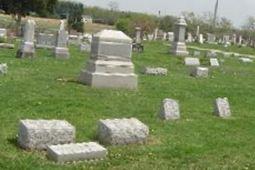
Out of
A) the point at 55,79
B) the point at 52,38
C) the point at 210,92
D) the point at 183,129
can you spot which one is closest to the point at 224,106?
the point at 183,129

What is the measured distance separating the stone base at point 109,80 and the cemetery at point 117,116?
0.09ft

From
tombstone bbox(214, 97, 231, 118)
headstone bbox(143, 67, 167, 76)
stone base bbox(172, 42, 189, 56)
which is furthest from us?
stone base bbox(172, 42, 189, 56)

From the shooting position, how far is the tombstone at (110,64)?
51.7ft

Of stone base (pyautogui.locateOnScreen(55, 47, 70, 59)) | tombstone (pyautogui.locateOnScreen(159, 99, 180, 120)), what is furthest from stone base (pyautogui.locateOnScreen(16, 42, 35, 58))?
tombstone (pyautogui.locateOnScreen(159, 99, 180, 120))

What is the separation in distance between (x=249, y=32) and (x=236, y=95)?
70000 millimetres

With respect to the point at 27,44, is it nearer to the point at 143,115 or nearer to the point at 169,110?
the point at 143,115

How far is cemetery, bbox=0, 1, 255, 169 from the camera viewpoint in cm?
831

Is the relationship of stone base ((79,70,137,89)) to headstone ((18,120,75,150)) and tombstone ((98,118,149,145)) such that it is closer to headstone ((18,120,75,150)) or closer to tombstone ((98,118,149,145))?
tombstone ((98,118,149,145))

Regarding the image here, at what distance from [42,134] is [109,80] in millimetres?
7447

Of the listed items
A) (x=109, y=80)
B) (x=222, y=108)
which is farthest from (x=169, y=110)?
(x=109, y=80)

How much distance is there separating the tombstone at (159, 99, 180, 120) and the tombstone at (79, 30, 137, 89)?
4.33 metres

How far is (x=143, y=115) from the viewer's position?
12.0 metres

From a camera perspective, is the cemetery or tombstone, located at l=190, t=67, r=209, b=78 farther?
tombstone, located at l=190, t=67, r=209, b=78

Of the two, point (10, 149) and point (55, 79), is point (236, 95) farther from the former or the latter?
point (10, 149)
